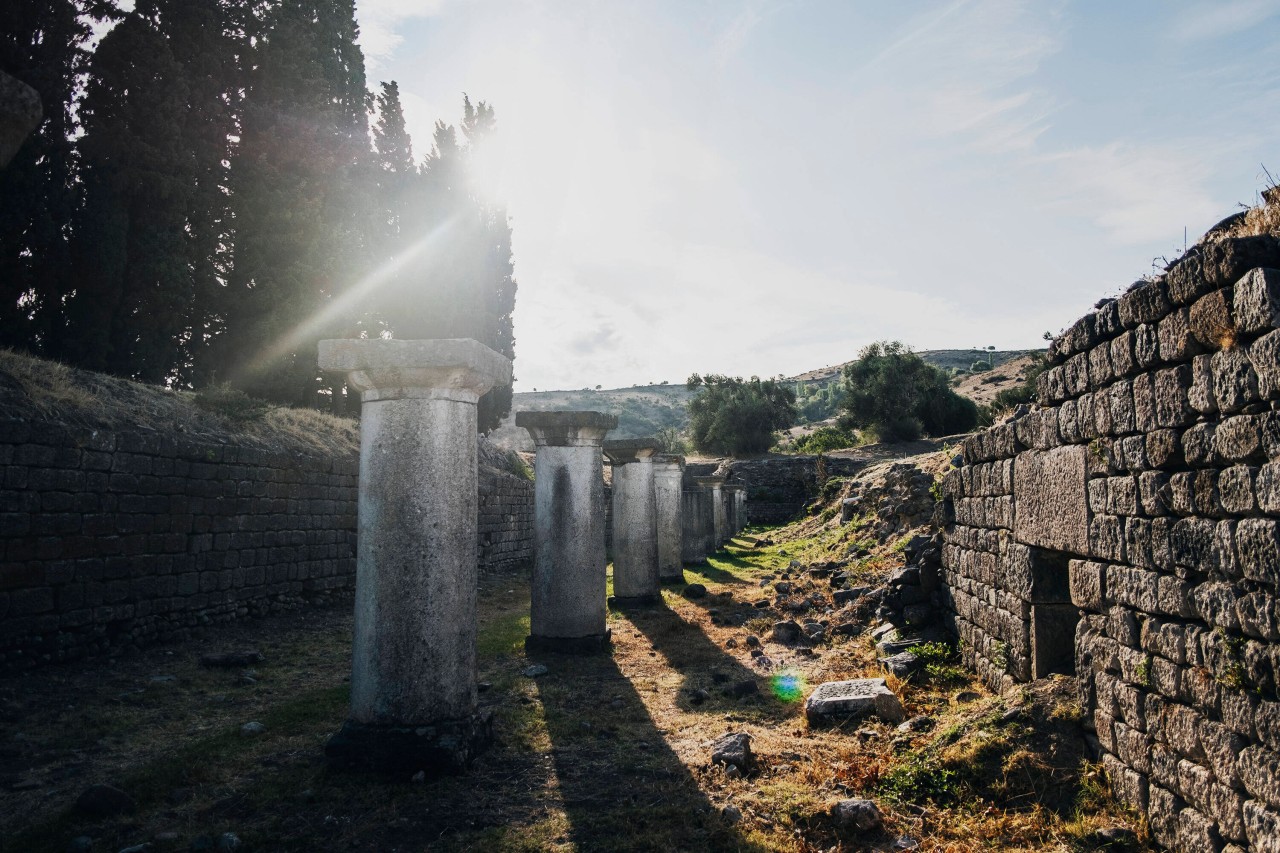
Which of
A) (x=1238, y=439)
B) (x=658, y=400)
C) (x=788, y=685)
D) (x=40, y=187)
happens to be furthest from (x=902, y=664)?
(x=658, y=400)

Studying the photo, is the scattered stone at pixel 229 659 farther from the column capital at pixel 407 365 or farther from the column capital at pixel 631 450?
the column capital at pixel 631 450

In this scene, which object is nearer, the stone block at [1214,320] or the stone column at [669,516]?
the stone block at [1214,320]

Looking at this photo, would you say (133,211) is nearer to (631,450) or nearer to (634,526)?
(631,450)

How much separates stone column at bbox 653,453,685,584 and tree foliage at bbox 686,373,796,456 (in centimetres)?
2318

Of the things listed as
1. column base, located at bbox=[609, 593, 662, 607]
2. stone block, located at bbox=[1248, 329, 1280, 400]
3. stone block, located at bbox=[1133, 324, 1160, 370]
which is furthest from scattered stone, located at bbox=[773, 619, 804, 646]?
stone block, located at bbox=[1248, 329, 1280, 400]

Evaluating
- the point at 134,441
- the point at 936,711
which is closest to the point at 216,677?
the point at 134,441

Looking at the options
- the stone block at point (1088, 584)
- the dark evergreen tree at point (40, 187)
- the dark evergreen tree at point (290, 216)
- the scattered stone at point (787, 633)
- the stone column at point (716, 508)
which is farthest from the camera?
the stone column at point (716, 508)

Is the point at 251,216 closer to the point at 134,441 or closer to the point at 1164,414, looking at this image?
the point at 134,441

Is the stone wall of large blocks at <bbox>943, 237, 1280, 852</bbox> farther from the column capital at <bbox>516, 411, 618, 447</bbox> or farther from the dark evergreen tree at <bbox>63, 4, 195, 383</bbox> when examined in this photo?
the dark evergreen tree at <bbox>63, 4, 195, 383</bbox>

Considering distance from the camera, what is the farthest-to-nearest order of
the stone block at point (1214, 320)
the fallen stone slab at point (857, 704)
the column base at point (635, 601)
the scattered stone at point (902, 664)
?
the column base at point (635, 601) < the scattered stone at point (902, 664) < the fallen stone slab at point (857, 704) < the stone block at point (1214, 320)

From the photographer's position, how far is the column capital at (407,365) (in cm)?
475

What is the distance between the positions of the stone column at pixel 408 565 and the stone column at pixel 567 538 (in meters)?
3.40

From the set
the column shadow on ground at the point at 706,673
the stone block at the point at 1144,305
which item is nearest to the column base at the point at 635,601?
the column shadow on ground at the point at 706,673

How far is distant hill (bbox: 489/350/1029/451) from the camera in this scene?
73188 mm
